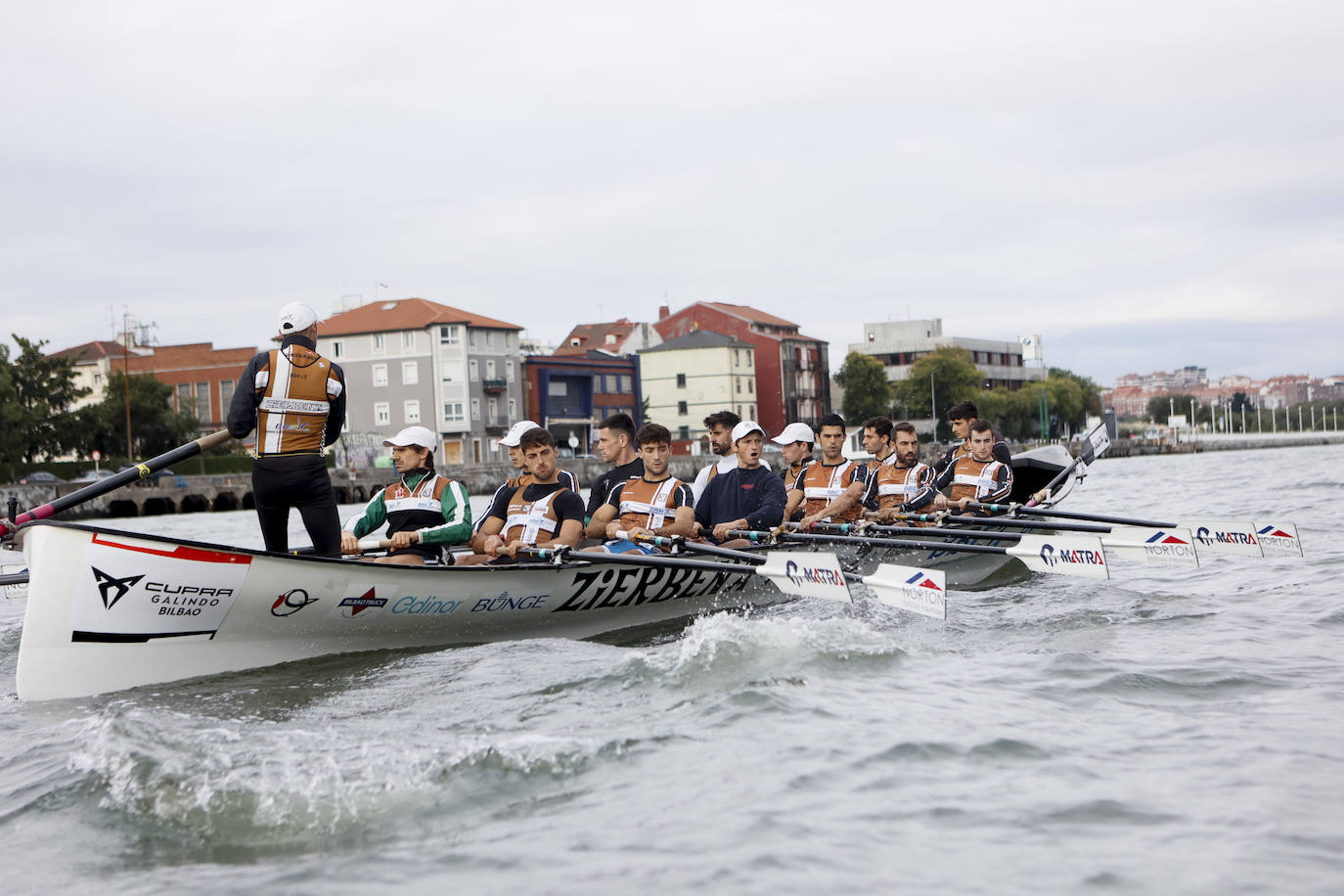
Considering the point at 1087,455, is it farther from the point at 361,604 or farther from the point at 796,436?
the point at 361,604

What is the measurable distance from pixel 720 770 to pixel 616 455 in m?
4.97

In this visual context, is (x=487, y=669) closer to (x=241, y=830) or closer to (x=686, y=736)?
(x=686, y=736)

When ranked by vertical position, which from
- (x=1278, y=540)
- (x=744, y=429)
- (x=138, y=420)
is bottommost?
(x=1278, y=540)

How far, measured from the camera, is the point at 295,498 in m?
7.74

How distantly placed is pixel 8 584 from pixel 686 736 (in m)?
6.82

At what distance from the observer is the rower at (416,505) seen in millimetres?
8812

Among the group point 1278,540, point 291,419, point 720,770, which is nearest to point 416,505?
point 291,419

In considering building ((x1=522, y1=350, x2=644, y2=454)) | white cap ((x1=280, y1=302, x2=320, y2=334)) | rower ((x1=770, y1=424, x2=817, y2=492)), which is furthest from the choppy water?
building ((x1=522, y1=350, x2=644, y2=454))

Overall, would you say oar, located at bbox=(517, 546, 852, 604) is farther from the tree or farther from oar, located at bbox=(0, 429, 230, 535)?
the tree

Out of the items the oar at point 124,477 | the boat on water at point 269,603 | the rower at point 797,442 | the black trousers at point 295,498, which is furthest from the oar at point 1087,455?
the oar at point 124,477

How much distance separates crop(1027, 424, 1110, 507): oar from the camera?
14.0 meters

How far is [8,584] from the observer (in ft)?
32.0

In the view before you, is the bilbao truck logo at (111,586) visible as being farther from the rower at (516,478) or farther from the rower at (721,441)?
the rower at (721,441)

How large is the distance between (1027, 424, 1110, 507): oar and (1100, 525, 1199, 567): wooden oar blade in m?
3.60
